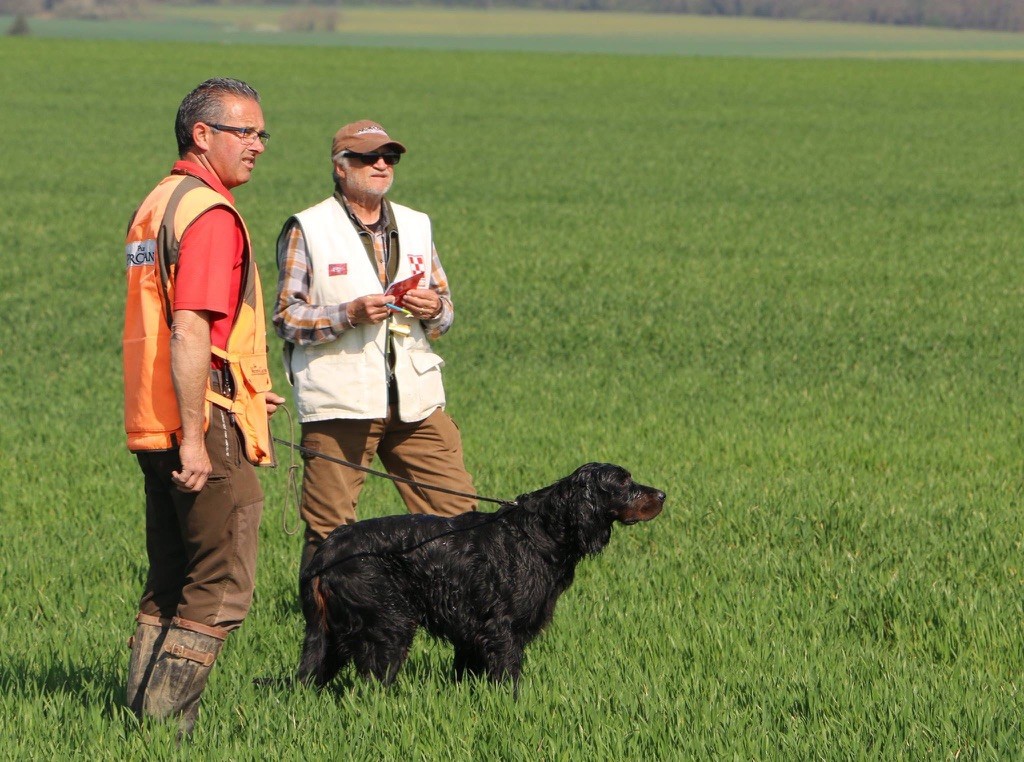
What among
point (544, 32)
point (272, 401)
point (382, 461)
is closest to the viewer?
point (272, 401)

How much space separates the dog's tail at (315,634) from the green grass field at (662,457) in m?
0.11

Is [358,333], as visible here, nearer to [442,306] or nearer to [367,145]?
[442,306]

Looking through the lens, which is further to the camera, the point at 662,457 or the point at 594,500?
the point at 662,457

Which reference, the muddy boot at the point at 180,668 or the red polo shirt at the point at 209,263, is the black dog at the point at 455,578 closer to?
the muddy boot at the point at 180,668

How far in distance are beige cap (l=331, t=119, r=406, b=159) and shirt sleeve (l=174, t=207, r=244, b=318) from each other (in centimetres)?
167

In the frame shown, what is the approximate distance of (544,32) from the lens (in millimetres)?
155750

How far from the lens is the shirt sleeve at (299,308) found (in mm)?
5879

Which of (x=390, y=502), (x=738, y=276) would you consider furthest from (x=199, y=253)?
(x=738, y=276)

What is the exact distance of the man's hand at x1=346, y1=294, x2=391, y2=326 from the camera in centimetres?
566

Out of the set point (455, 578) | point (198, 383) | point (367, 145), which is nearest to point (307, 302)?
point (367, 145)

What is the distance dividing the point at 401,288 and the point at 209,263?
1.63 m

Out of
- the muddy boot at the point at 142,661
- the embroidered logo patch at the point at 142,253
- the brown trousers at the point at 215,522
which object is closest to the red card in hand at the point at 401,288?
the brown trousers at the point at 215,522

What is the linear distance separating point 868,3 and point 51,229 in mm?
188161

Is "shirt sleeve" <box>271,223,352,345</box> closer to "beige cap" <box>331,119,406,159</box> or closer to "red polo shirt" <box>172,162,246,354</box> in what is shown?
"beige cap" <box>331,119,406,159</box>
